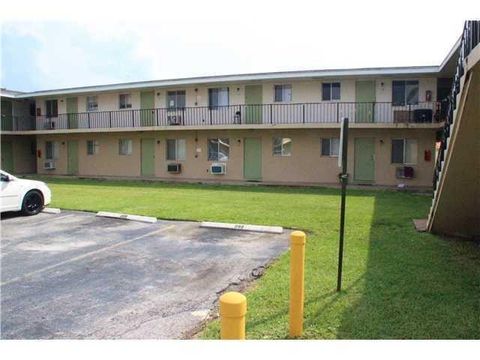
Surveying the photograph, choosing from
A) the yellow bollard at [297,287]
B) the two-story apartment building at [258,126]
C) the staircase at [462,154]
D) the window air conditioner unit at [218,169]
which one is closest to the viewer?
the yellow bollard at [297,287]

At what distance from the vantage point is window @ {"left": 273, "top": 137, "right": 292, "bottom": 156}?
20.1 meters

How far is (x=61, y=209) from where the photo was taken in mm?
12172

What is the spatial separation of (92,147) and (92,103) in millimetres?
2669

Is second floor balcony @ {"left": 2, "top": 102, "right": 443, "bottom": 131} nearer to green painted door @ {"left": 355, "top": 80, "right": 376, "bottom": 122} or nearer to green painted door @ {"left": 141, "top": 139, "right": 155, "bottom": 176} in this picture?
green painted door @ {"left": 355, "top": 80, "right": 376, "bottom": 122}

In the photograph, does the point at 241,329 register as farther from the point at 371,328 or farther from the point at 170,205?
the point at 170,205

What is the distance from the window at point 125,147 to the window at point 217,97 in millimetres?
5659

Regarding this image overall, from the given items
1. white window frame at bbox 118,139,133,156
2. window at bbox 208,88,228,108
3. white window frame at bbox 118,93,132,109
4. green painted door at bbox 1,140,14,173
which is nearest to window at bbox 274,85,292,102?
window at bbox 208,88,228,108

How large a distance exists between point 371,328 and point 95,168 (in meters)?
23.3

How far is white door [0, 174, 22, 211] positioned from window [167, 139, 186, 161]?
38.8 feet

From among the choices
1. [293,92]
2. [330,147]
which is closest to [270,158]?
[330,147]

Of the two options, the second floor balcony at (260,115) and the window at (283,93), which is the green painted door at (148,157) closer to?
the second floor balcony at (260,115)

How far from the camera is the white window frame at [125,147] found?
23.8m

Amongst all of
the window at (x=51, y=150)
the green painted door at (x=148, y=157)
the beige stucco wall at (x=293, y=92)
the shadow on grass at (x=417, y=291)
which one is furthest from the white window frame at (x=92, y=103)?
the shadow on grass at (x=417, y=291)
